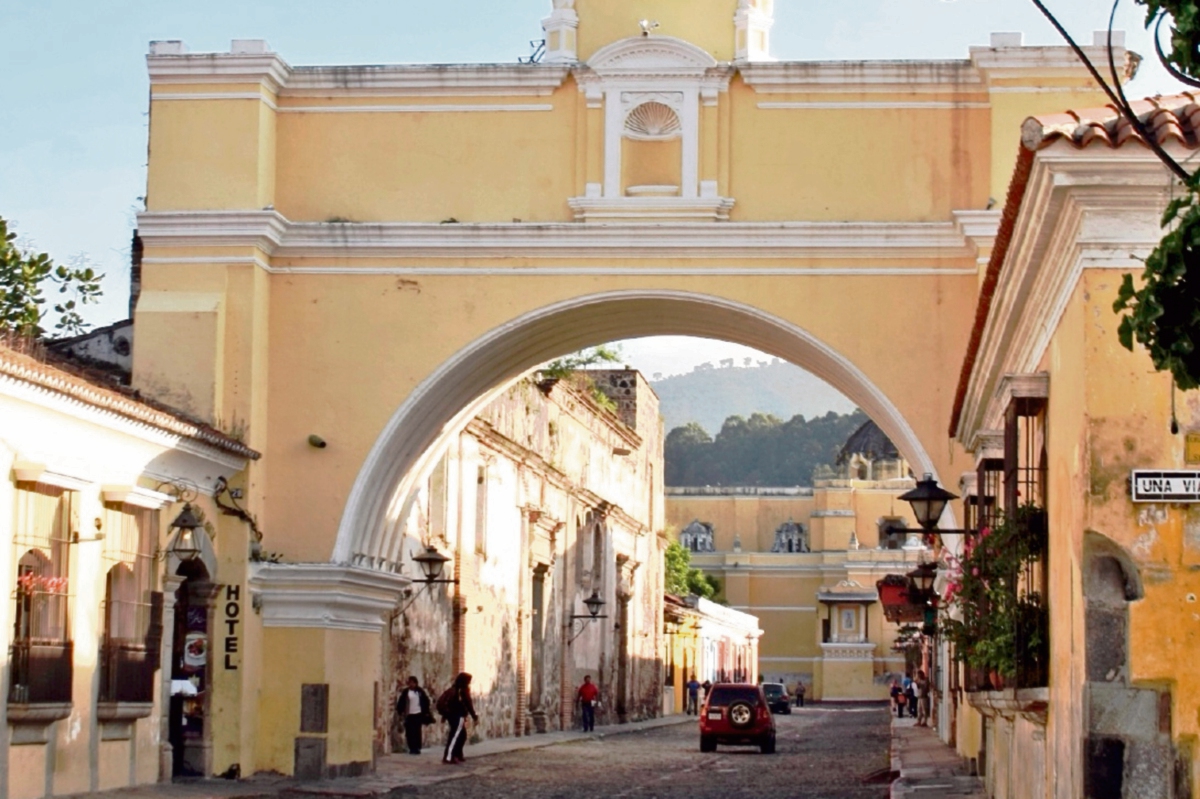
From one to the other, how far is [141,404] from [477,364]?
3.95 metres

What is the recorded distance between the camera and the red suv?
94.0 ft

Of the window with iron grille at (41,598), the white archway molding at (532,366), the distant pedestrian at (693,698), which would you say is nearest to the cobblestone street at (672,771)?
the white archway molding at (532,366)

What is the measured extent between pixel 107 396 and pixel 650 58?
607 centimetres

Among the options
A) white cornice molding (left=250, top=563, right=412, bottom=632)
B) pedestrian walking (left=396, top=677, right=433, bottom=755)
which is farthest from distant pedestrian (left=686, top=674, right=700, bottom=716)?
white cornice molding (left=250, top=563, right=412, bottom=632)

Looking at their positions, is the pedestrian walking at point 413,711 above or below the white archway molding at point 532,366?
below

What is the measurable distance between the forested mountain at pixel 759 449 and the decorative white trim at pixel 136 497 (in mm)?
115554

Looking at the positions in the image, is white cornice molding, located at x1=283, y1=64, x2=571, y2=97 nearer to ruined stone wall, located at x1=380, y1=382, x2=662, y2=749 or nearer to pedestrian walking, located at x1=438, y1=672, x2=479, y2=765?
ruined stone wall, located at x1=380, y1=382, x2=662, y2=749

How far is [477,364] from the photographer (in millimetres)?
18922

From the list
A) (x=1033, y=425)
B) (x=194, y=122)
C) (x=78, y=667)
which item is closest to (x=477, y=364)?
(x=194, y=122)

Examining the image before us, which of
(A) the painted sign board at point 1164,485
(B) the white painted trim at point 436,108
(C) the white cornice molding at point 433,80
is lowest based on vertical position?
(A) the painted sign board at point 1164,485

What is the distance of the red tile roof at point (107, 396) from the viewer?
44.4 feet

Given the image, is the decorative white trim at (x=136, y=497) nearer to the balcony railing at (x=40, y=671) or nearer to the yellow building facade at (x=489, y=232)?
the balcony railing at (x=40, y=671)

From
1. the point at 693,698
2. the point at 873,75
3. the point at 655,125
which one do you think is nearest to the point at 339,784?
the point at 655,125

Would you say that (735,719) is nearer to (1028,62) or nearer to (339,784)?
(339,784)
